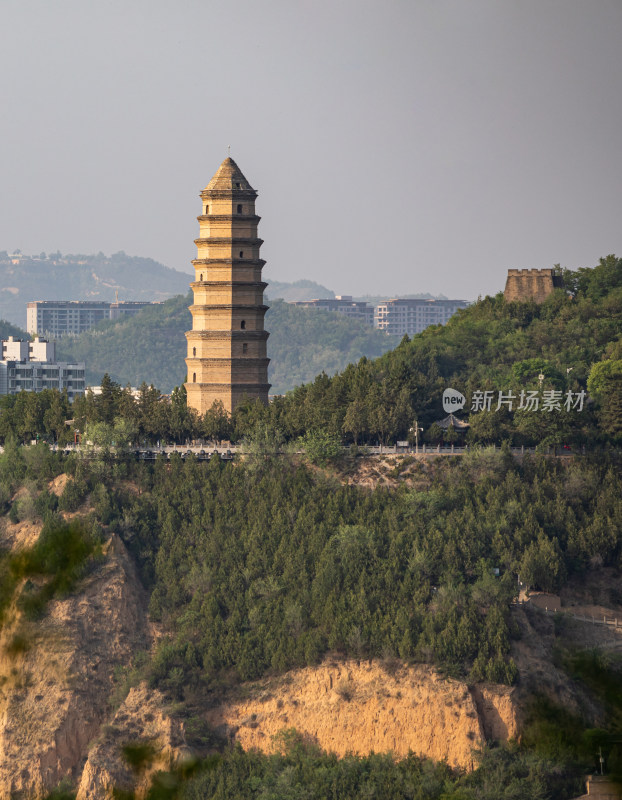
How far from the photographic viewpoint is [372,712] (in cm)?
5959

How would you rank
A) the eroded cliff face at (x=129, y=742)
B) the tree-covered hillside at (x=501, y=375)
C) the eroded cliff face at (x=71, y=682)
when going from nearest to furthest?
the eroded cliff face at (x=129, y=742) < the eroded cliff face at (x=71, y=682) < the tree-covered hillside at (x=501, y=375)

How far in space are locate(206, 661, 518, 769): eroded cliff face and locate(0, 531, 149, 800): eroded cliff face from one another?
4870 millimetres

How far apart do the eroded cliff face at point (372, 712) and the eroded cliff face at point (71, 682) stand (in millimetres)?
4870

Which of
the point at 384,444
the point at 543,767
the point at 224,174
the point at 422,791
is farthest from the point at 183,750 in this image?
the point at 224,174

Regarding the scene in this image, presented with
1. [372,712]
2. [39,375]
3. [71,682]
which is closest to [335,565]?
[372,712]

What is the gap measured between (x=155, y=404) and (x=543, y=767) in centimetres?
2805

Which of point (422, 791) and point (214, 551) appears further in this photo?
point (214, 551)

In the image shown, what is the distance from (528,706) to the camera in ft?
189

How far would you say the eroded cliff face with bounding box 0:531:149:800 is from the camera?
6125 cm

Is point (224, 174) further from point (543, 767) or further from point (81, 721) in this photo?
point (543, 767)

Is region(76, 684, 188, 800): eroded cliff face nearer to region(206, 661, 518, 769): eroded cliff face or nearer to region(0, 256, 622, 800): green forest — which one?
region(0, 256, 622, 800): green forest

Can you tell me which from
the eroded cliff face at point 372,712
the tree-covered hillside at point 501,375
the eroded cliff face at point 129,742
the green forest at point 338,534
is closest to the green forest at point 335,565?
the green forest at point 338,534

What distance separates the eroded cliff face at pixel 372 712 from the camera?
5825cm

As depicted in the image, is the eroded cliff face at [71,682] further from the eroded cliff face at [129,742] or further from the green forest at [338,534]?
the eroded cliff face at [129,742]
